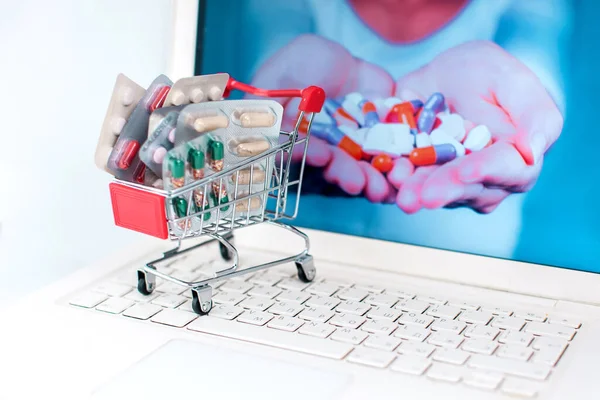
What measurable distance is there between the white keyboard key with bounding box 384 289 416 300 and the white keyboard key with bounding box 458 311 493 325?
78 mm

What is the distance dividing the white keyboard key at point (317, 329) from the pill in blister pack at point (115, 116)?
29 cm

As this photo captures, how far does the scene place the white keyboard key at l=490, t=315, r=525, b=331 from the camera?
2.79 feet

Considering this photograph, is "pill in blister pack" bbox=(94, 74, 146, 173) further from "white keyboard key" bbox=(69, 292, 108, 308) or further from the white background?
the white background

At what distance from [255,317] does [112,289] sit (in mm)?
207

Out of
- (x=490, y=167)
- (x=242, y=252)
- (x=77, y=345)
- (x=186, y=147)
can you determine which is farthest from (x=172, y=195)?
(x=490, y=167)

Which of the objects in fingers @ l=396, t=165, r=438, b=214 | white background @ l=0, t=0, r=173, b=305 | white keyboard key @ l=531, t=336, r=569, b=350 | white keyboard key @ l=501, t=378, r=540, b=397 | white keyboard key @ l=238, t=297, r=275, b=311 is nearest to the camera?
white keyboard key @ l=501, t=378, r=540, b=397

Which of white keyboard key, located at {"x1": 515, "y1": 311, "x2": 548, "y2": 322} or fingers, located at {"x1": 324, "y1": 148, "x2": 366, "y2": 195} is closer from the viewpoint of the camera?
white keyboard key, located at {"x1": 515, "y1": 311, "x2": 548, "y2": 322}

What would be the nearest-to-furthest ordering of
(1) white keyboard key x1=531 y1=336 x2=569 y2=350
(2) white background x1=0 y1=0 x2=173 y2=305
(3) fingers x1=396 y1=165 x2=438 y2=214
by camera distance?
(1) white keyboard key x1=531 y1=336 x2=569 y2=350, (3) fingers x1=396 y1=165 x2=438 y2=214, (2) white background x1=0 y1=0 x2=173 y2=305

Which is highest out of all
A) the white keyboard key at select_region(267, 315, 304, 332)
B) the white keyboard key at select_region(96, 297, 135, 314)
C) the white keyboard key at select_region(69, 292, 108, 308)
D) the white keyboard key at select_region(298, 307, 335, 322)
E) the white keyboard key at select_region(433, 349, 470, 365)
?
the white keyboard key at select_region(433, 349, 470, 365)

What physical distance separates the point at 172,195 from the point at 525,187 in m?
0.45

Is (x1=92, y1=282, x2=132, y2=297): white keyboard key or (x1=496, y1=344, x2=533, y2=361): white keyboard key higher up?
(x1=496, y1=344, x2=533, y2=361): white keyboard key

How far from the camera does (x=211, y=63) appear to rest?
1.13 m

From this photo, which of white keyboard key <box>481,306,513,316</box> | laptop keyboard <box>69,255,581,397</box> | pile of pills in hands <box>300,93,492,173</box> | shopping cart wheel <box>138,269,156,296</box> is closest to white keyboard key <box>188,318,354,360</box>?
laptop keyboard <box>69,255,581,397</box>

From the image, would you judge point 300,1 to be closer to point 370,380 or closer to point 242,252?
point 242,252
